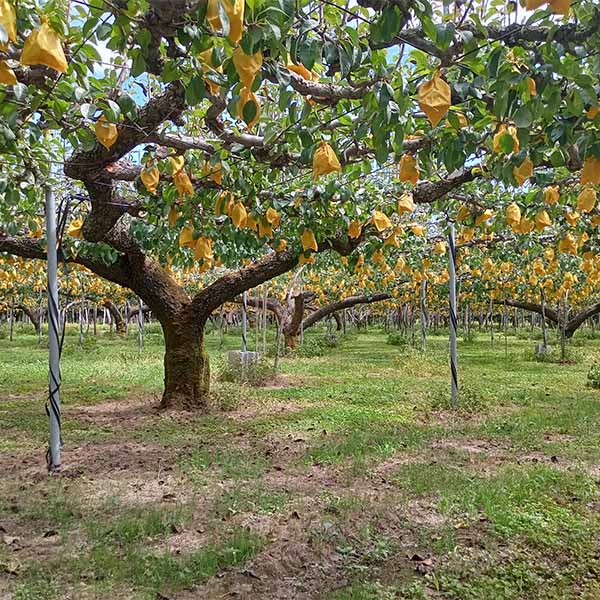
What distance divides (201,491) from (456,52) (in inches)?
131

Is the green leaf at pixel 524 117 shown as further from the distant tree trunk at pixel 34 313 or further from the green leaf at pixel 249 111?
the distant tree trunk at pixel 34 313

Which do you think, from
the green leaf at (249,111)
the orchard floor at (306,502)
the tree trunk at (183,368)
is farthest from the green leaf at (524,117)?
the tree trunk at (183,368)

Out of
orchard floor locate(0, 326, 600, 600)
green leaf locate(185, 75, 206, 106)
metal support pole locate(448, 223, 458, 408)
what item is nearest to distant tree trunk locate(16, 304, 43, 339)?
orchard floor locate(0, 326, 600, 600)

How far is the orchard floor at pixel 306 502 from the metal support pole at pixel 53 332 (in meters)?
0.22

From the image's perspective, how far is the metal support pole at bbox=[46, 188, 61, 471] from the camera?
439 cm

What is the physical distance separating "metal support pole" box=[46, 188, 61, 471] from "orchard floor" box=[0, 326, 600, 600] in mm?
224

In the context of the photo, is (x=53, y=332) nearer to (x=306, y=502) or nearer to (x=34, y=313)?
(x=306, y=502)

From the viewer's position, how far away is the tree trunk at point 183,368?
7.08 m

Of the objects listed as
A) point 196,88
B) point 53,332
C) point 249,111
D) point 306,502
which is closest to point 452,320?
point 306,502

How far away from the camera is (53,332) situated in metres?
4.44

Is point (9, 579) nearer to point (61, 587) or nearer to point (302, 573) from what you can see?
point (61, 587)

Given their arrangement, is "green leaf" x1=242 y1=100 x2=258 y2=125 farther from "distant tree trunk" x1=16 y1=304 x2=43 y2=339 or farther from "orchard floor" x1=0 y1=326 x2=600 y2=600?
"distant tree trunk" x1=16 y1=304 x2=43 y2=339

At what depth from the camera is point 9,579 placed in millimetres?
2785

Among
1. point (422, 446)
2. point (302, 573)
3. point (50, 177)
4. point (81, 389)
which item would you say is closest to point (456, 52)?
point (302, 573)
